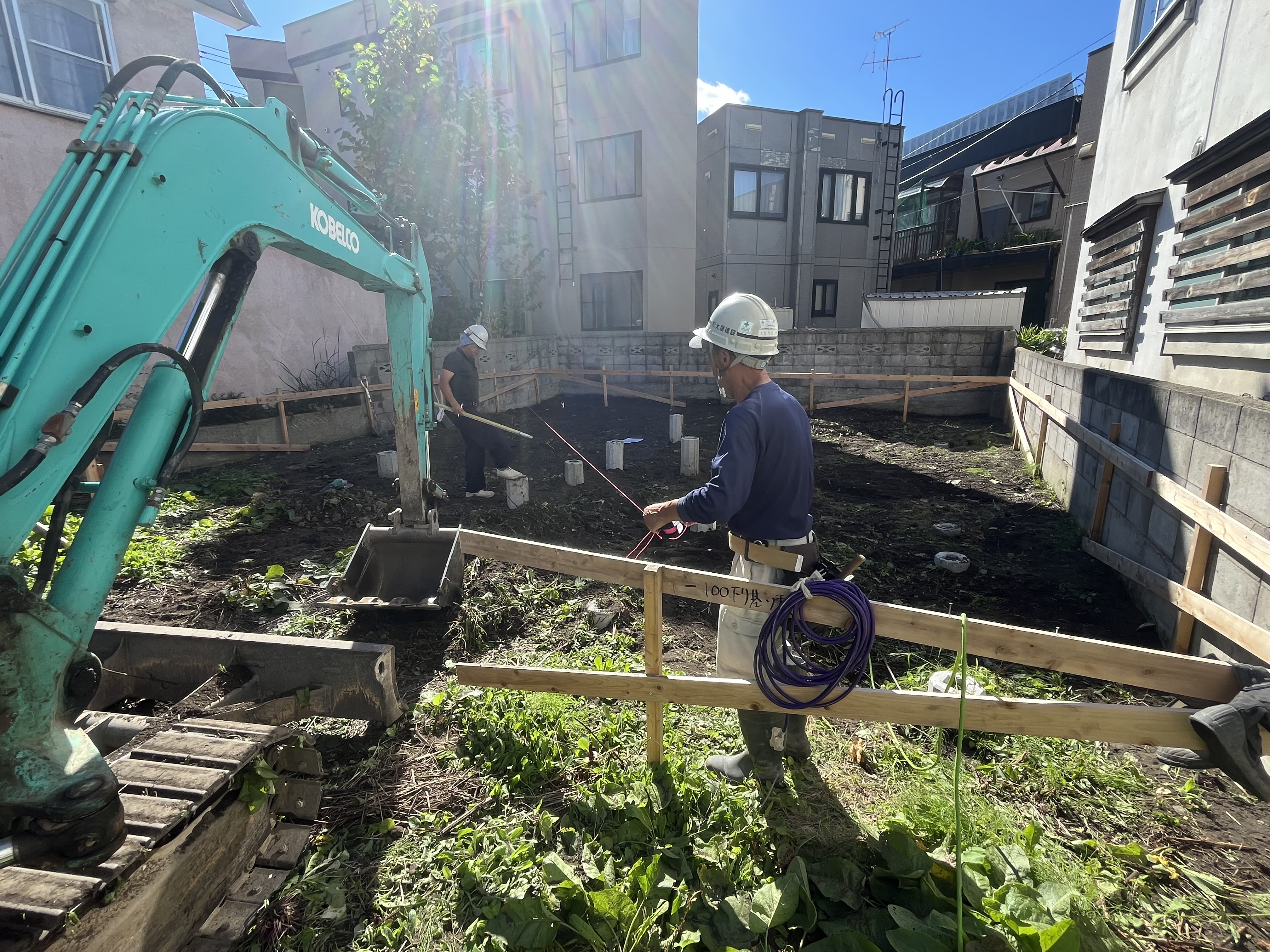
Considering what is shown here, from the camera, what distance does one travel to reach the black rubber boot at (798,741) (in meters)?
3.20

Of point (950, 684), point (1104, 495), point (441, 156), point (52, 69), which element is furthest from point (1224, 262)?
point (52, 69)

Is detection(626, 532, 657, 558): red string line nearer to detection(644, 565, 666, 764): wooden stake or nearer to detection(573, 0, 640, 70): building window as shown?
detection(644, 565, 666, 764): wooden stake

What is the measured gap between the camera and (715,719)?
3.64 m

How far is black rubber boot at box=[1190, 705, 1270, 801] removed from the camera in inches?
72.8

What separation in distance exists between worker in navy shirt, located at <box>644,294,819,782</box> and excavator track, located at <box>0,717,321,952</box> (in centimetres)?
204

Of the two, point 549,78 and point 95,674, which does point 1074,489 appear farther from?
point 549,78

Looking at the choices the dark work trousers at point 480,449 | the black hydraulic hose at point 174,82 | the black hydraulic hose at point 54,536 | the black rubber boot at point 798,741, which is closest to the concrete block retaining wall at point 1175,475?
the black rubber boot at point 798,741

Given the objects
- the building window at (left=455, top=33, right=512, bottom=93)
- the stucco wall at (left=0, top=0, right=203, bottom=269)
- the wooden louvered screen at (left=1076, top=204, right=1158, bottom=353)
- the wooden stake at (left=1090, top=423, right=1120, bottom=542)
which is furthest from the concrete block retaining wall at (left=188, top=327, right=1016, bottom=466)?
the building window at (left=455, top=33, right=512, bottom=93)

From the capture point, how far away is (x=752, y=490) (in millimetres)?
2973

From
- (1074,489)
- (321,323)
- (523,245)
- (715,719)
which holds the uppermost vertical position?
(523,245)

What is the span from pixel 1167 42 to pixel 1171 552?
6110 mm

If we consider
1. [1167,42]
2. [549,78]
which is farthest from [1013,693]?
[549,78]

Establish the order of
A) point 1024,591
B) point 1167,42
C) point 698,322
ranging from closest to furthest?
point 1024,591 → point 1167,42 → point 698,322

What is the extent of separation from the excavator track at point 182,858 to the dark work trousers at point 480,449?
5.12 metres
